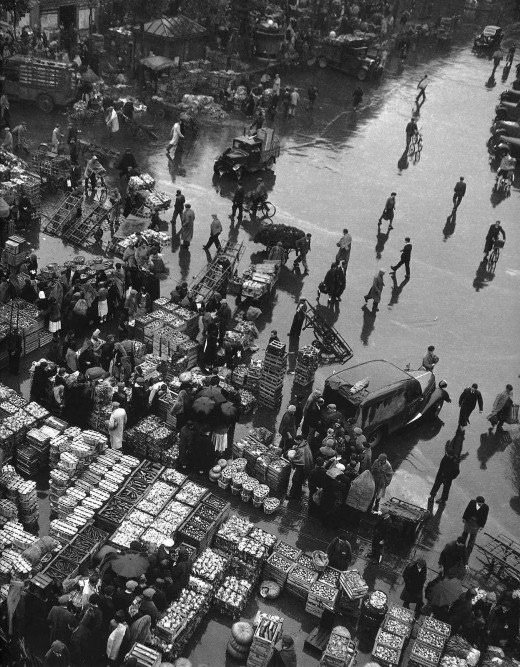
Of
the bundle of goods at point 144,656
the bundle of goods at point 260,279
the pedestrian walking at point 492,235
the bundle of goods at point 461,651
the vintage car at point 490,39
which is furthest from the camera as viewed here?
the vintage car at point 490,39

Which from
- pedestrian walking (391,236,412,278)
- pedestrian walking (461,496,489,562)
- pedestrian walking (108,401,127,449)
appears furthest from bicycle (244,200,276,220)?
pedestrian walking (461,496,489,562)

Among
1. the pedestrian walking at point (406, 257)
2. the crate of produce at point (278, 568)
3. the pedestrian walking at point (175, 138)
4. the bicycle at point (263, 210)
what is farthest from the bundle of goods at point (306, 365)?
the pedestrian walking at point (175, 138)

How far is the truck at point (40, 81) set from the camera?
35.6 meters

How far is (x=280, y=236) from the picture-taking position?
26.4 m

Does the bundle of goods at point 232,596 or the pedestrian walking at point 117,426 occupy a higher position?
the pedestrian walking at point 117,426

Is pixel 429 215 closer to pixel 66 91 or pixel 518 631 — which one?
pixel 66 91

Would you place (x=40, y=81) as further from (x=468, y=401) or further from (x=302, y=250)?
(x=468, y=401)

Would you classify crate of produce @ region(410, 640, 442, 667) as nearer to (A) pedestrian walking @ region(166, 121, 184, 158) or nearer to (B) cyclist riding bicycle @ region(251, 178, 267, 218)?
(B) cyclist riding bicycle @ region(251, 178, 267, 218)

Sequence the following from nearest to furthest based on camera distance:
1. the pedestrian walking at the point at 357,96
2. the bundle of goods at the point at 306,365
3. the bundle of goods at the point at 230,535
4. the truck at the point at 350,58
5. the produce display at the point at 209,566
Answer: the produce display at the point at 209,566, the bundle of goods at the point at 230,535, the bundle of goods at the point at 306,365, the pedestrian walking at the point at 357,96, the truck at the point at 350,58

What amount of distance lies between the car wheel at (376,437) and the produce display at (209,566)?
5528 mm

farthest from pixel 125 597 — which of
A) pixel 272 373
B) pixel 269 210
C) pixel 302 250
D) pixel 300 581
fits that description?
pixel 269 210

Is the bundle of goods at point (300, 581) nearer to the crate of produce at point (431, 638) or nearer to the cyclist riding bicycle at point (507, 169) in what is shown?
the crate of produce at point (431, 638)

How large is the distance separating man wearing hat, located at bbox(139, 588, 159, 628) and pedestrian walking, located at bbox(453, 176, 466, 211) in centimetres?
2342

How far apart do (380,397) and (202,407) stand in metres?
4.40
